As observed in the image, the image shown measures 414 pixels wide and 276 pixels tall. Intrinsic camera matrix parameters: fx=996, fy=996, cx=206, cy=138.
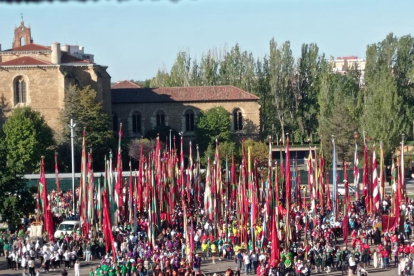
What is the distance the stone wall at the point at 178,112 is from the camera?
9231cm

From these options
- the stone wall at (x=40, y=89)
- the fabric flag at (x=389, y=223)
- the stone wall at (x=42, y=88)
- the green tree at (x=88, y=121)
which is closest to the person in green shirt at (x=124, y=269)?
the fabric flag at (x=389, y=223)

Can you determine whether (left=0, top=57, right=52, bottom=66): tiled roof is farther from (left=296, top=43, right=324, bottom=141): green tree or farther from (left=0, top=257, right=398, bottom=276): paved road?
(left=0, top=257, right=398, bottom=276): paved road

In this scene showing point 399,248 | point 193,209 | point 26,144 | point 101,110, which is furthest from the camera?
point 101,110

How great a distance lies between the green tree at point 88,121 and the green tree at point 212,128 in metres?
9.72

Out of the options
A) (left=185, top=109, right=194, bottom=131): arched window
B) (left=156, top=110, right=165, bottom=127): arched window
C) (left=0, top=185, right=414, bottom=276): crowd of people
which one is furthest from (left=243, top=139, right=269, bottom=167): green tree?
(left=0, top=185, right=414, bottom=276): crowd of people

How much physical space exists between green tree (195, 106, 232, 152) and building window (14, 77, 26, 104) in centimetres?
1573

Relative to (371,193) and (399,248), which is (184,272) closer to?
(399,248)

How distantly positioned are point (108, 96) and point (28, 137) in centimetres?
1694

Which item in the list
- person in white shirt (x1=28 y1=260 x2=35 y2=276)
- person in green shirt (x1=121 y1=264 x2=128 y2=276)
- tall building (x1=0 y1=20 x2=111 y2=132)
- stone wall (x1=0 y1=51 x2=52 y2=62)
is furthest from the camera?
stone wall (x1=0 y1=51 x2=52 y2=62)

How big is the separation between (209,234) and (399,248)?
7.68 m

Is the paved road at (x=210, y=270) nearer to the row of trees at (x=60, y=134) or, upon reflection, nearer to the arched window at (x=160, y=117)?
the row of trees at (x=60, y=134)

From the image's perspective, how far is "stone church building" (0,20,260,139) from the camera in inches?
3337

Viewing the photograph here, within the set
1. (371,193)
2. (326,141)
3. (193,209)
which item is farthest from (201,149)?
(371,193)

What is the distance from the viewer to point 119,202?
1706 inches
